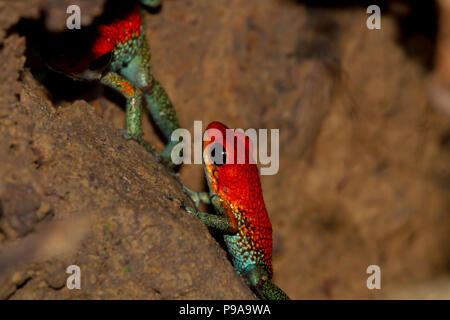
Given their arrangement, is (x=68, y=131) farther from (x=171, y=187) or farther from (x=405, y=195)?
(x=405, y=195)

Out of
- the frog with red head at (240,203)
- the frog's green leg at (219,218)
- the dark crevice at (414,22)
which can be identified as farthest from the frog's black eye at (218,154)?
the dark crevice at (414,22)

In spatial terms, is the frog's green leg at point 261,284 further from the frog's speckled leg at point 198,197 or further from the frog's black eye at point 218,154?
the frog's black eye at point 218,154

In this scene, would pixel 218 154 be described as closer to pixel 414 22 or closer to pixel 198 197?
pixel 198 197

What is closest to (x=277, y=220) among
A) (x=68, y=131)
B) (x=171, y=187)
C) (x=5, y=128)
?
(x=171, y=187)

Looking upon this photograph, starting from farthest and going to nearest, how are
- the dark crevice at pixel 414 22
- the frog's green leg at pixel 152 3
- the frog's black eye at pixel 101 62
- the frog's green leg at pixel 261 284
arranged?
1. the dark crevice at pixel 414 22
2. the frog's green leg at pixel 152 3
3. the frog's green leg at pixel 261 284
4. the frog's black eye at pixel 101 62

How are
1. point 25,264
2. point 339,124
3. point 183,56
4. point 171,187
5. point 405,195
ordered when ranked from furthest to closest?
point 405,195 → point 339,124 → point 183,56 → point 171,187 → point 25,264

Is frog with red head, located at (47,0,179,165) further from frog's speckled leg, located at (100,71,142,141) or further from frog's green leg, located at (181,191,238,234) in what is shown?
frog's green leg, located at (181,191,238,234)
